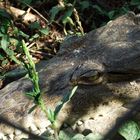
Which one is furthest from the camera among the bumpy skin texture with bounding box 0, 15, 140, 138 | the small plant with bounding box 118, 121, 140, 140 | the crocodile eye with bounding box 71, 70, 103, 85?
the crocodile eye with bounding box 71, 70, 103, 85

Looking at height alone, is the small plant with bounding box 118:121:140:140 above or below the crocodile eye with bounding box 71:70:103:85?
below

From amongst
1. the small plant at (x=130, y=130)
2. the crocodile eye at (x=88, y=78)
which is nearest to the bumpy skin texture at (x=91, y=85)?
the crocodile eye at (x=88, y=78)

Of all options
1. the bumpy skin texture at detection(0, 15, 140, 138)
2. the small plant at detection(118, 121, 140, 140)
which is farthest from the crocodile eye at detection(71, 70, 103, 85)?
the small plant at detection(118, 121, 140, 140)

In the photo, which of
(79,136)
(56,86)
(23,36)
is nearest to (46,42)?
(23,36)

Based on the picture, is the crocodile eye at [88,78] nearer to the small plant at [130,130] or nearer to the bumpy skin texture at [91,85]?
the bumpy skin texture at [91,85]

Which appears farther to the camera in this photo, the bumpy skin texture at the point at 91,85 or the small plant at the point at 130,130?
the bumpy skin texture at the point at 91,85

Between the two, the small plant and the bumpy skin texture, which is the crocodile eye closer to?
the bumpy skin texture

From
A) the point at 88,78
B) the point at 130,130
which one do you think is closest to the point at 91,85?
the point at 88,78

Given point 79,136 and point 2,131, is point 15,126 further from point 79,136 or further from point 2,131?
point 79,136
